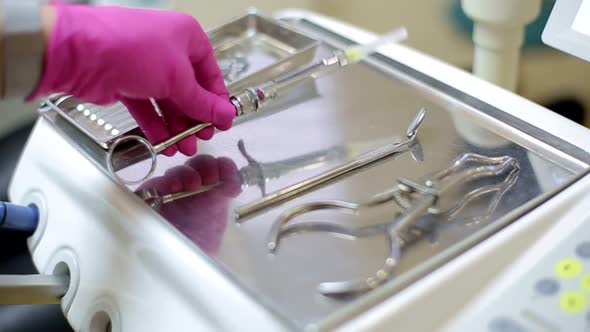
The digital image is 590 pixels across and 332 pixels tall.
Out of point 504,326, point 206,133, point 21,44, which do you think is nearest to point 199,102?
point 206,133

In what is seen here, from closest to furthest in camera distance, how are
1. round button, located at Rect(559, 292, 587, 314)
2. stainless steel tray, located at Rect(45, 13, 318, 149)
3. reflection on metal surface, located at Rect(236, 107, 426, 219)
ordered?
round button, located at Rect(559, 292, 587, 314), reflection on metal surface, located at Rect(236, 107, 426, 219), stainless steel tray, located at Rect(45, 13, 318, 149)

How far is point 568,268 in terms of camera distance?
0.44m

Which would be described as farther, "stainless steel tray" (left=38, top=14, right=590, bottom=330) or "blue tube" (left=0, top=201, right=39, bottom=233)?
"blue tube" (left=0, top=201, right=39, bottom=233)

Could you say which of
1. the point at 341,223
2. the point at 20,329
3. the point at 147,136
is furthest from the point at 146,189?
the point at 20,329

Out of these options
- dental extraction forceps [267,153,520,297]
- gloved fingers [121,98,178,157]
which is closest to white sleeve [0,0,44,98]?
gloved fingers [121,98,178,157]

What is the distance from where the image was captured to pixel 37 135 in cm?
65

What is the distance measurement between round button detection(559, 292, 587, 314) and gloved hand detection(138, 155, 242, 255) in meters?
0.23

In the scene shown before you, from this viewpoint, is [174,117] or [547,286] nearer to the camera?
[547,286]

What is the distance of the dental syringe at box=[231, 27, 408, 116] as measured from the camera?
60 cm

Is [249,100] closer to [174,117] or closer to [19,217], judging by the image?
[174,117]

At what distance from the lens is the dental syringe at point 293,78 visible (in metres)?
0.60

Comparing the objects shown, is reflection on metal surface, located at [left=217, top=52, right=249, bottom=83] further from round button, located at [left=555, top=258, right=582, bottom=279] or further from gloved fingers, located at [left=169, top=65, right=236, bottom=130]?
round button, located at [left=555, top=258, right=582, bottom=279]

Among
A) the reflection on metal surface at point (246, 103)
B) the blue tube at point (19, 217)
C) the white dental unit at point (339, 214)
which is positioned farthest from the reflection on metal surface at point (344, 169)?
the blue tube at point (19, 217)

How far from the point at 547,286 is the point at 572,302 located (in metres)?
0.02
